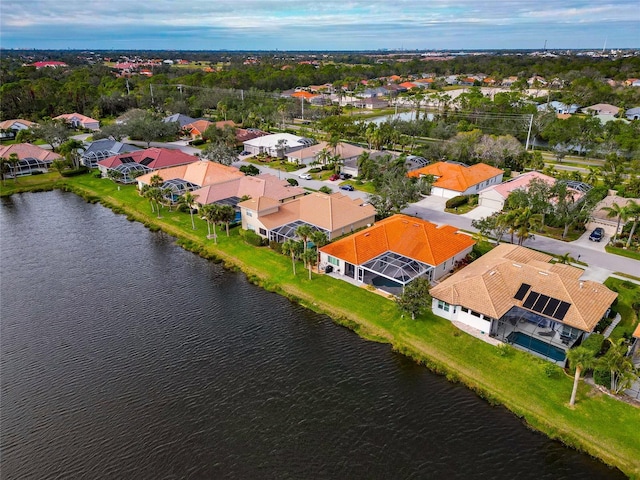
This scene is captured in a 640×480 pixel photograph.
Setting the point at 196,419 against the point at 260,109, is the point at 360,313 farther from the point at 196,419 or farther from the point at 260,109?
the point at 260,109

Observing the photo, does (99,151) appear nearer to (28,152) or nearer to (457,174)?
(28,152)

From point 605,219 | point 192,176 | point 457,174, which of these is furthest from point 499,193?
point 192,176

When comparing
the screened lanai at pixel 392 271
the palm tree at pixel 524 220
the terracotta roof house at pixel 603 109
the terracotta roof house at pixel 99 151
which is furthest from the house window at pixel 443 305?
the terracotta roof house at pixel 603 109

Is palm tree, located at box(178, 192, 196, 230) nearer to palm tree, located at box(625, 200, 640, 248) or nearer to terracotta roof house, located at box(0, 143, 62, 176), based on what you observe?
terracotta roof house, located at box(0, 143, 62, 176)

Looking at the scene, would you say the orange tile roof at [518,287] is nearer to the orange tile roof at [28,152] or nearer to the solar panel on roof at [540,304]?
the solar panel on roof at [540,304]

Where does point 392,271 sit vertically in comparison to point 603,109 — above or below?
below

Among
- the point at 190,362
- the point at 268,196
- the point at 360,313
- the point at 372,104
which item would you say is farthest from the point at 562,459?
the point at 372,104
